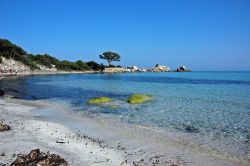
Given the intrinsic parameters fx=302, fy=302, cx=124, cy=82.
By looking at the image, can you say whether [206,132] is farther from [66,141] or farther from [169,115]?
[66,141]

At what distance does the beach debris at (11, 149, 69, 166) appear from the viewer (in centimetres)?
1009

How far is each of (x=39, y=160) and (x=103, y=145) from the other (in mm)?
Result: 4149

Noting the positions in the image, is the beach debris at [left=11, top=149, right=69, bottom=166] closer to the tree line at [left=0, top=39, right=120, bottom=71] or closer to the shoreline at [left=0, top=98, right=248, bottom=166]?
the shoreline at [left=0, top=98, right=248, bottom=166]

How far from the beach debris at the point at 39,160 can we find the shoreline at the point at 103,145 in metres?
0.57

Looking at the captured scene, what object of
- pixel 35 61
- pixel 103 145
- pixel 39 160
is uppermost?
pixel 35 61

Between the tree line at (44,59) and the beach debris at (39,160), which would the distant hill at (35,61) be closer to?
the tree line at (44,59)

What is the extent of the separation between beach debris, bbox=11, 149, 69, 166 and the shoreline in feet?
1.86

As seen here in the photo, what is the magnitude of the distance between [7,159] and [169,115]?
577 inches

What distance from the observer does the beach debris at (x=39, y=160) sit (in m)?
10.1

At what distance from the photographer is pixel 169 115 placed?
23.3 m

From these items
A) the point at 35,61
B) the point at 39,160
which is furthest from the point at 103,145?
the point at 35,61

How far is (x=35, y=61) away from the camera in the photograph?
5689 inches

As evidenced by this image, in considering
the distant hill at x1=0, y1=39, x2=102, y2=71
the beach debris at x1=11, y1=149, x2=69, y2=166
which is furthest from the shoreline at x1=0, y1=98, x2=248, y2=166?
the distant hill at x1=0, y1=39, x2=102, y2=71

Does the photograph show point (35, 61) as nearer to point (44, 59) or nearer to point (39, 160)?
point (44, 59)
